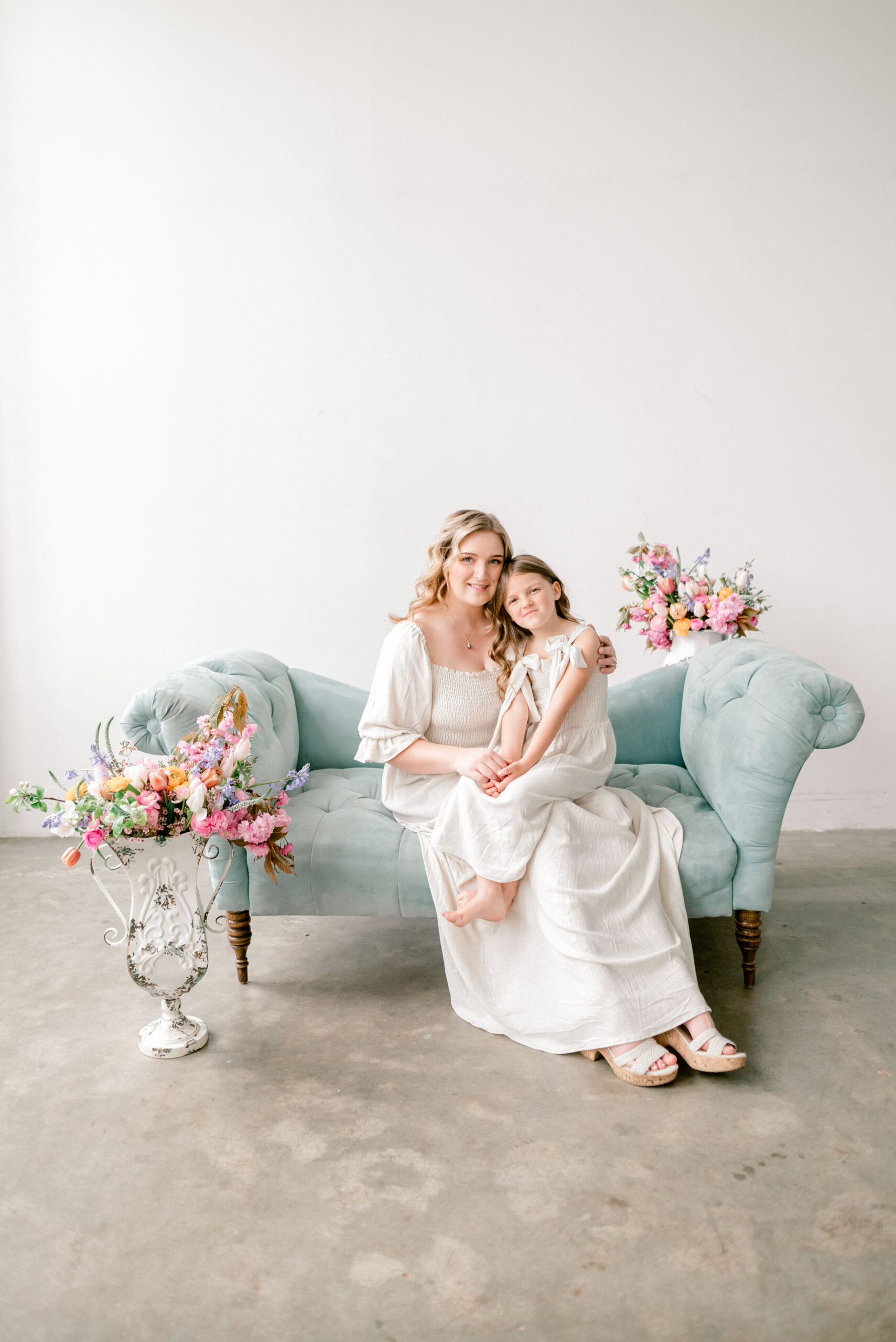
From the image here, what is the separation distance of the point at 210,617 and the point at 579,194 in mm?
2316

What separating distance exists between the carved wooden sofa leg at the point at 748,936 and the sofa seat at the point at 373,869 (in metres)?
0.06

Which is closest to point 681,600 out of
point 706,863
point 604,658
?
point 604,658

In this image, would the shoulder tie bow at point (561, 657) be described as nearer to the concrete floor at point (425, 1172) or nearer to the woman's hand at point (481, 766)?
the woman's hand at point (481, 766)

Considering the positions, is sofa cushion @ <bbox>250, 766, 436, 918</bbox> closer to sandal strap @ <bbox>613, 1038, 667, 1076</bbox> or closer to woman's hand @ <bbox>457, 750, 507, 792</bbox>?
woman's hand @ <bbox>457, 750, 507, 792</bbox>

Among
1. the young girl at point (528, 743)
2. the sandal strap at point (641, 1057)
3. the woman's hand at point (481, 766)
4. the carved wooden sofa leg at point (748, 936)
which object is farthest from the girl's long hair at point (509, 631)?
the sandal strap at point (641, 1057)

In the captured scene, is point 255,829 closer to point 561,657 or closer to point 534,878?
point 534,878

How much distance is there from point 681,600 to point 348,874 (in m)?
1.59

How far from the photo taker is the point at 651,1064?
2.10 metres

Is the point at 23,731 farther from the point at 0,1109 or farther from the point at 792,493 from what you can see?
the point at 792,493

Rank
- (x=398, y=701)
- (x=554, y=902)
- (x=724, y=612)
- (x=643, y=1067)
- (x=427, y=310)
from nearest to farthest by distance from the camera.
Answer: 1. (x=643, y=1067)
2. (x=554, y=902)
3. (x=398, y=701)
4. (x=724, y=612)
5. (x=427, y=310)

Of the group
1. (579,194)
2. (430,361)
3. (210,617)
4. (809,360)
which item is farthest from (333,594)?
(809,360)

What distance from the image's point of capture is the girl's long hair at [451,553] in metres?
2.62

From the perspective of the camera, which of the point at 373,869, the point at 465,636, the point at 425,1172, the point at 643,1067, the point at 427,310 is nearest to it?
the point at 425,1172

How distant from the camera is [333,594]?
159 inches
